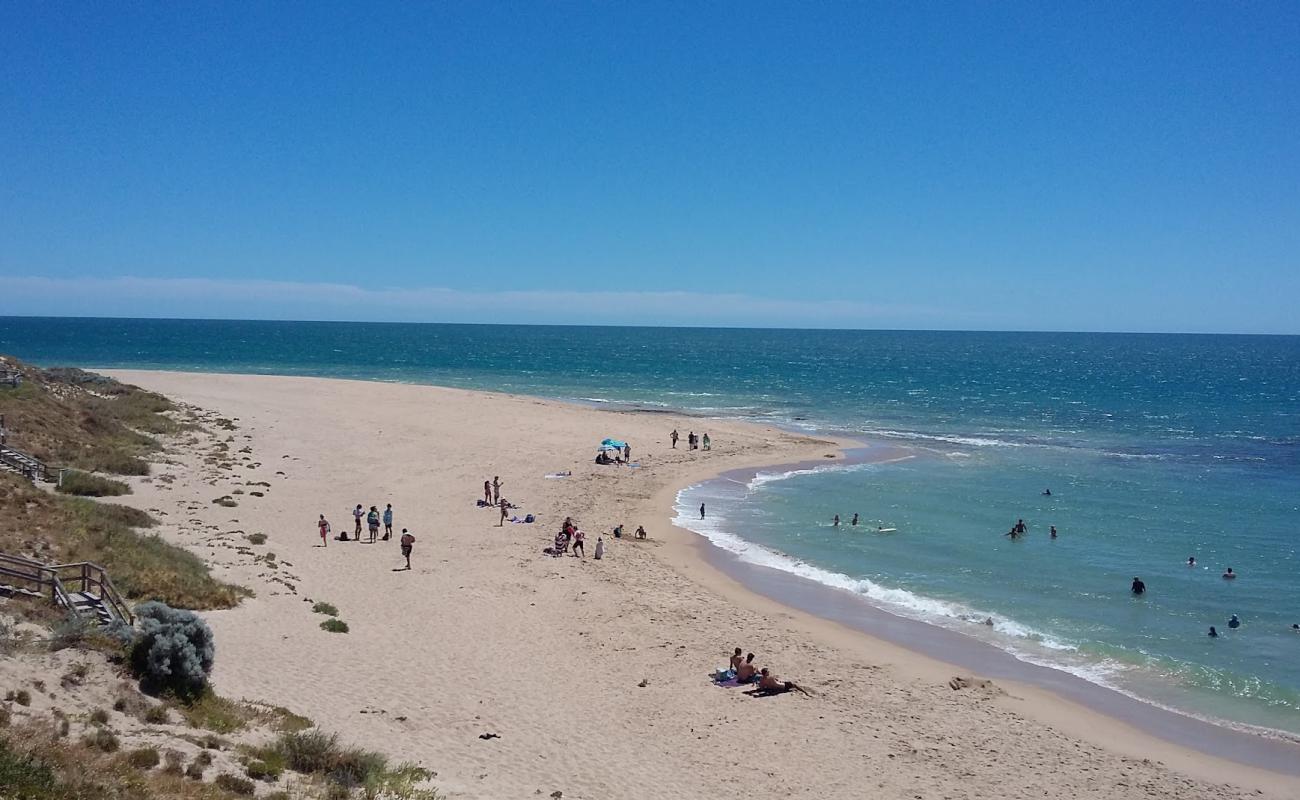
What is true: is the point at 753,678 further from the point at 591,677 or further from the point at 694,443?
the point at 694,443

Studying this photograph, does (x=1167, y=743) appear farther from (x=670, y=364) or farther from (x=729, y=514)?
(x=670, y=364)

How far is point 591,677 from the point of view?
635 inches

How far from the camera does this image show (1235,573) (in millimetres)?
25641

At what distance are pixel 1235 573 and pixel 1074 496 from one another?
1134cm

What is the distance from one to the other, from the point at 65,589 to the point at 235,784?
6492 mm

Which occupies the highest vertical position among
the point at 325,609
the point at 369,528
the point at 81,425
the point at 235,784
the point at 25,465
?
the point at 81,425

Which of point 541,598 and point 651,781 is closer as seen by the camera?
point 651,781

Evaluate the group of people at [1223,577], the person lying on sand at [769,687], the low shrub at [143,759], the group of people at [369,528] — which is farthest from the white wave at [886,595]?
the low shrub at [143,759]

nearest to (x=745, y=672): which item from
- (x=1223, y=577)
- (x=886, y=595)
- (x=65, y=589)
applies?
(x=886, y=595)

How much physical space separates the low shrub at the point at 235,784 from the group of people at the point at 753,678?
9.38 m

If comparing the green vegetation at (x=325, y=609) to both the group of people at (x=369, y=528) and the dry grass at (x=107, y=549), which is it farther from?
the group of people at (x=369, y=528)

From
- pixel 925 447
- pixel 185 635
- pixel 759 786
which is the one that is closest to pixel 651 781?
pixel 759 786

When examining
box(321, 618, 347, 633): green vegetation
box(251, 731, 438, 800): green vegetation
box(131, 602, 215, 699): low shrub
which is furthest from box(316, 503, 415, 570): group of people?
box(251, 731, 438, 800): green vegetation

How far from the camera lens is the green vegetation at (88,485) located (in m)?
23.4
